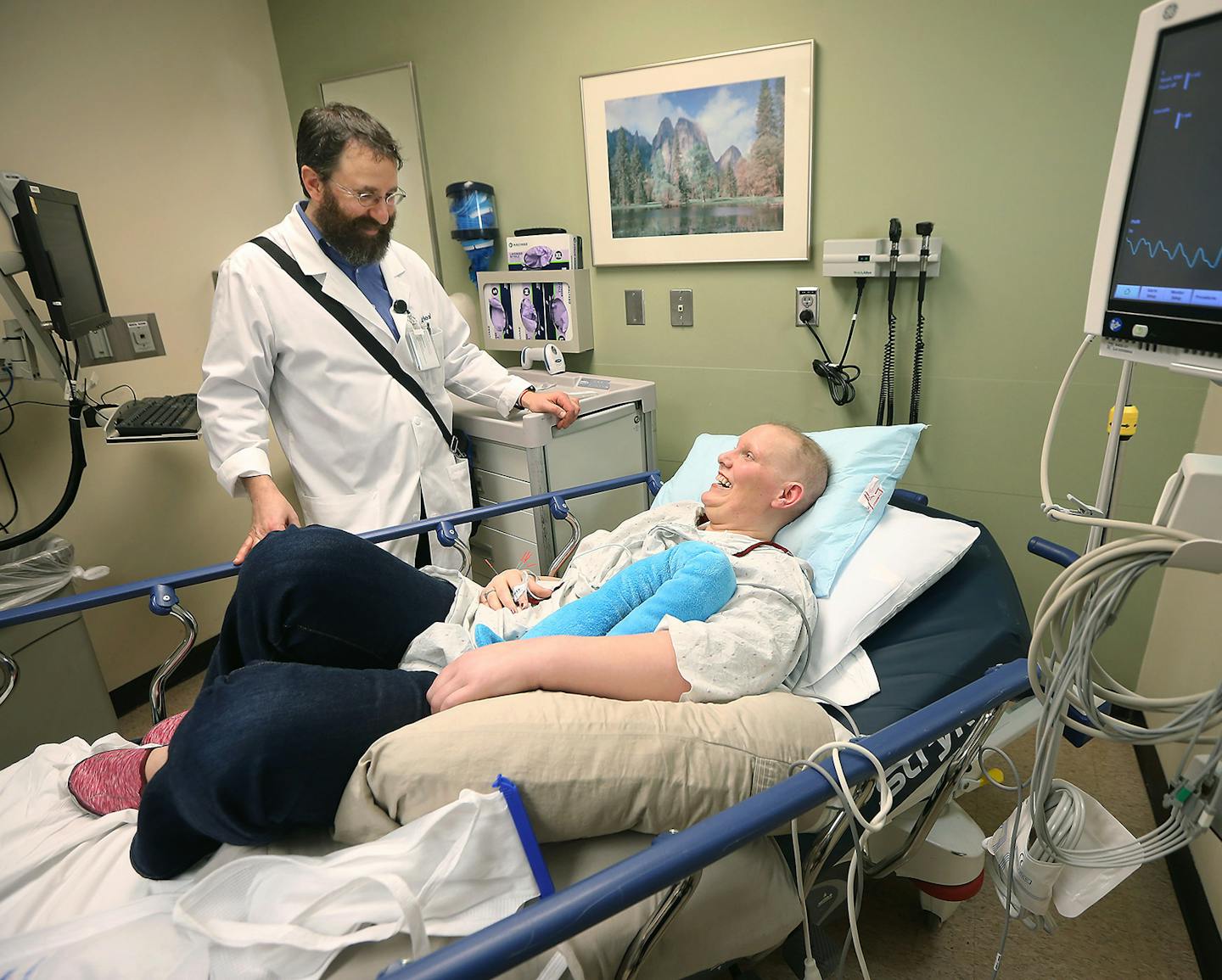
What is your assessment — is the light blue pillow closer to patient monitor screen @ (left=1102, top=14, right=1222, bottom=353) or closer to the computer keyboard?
patient monitor screen @ (left=1102, top=14, right=1222, bottom=353)

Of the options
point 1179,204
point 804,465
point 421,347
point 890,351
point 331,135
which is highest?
point 331,135

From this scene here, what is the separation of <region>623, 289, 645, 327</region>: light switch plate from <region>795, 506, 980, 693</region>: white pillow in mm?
1280

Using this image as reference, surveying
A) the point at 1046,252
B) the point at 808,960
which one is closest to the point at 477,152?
the point at 1046,252

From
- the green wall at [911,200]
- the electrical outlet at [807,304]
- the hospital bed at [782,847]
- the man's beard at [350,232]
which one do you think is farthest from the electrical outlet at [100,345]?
the electrical outlet at [807,304]

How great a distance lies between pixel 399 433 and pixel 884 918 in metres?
1.64

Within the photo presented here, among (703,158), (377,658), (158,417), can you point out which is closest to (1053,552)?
(377,658)

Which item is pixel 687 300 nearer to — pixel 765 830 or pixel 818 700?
pixel 818 700

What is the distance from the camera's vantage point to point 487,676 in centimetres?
107

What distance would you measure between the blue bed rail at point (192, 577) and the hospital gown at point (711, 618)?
18 cm

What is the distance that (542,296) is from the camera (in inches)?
103

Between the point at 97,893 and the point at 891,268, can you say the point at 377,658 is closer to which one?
the point at 97,893

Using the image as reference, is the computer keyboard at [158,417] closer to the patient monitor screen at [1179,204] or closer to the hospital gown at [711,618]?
the hospital gown at [711,618]

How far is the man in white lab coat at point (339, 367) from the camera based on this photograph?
1.71 metres

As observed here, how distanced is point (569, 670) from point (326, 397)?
3.82ft
